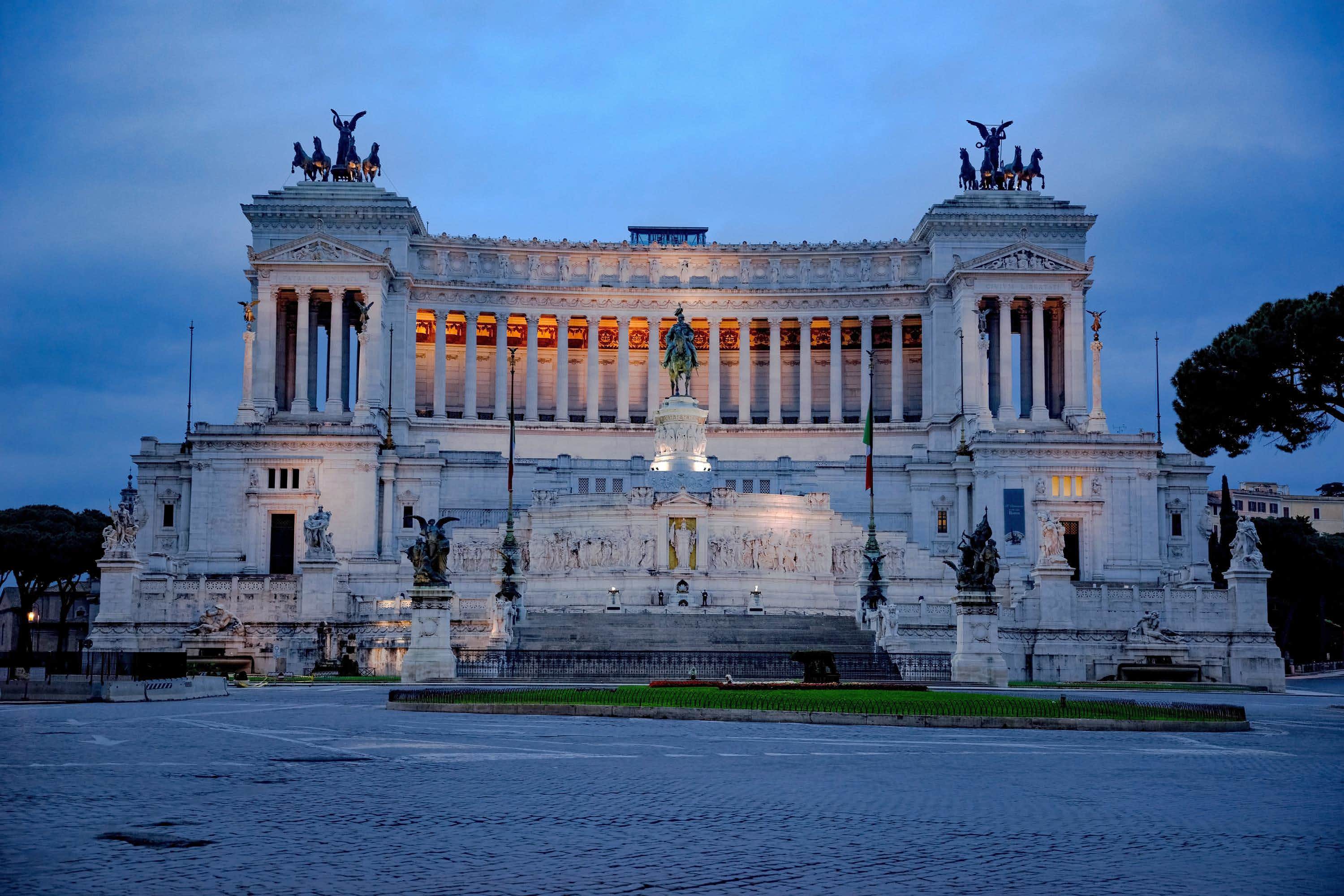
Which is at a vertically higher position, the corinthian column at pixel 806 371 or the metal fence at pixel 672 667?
the corinthian column at pixel 806 371

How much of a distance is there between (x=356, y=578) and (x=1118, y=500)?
43515mm

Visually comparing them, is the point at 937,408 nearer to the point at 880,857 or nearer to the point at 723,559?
the point at 723,559

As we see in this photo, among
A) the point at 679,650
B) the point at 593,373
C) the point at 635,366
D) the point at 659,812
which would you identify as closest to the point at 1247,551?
the point at 679,650

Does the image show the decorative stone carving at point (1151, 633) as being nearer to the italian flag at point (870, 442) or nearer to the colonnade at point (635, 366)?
the italian flag at point (870, 442)

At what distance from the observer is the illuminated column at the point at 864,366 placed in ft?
329

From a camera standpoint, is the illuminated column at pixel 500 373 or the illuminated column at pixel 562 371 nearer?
the illuminated column at pixel 562 371

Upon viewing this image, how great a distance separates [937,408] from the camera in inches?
3969

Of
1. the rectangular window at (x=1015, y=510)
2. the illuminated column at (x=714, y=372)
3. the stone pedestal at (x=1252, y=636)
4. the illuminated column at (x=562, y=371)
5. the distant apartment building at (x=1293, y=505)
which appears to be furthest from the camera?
the distant apartment building at (x=1293, y=505)

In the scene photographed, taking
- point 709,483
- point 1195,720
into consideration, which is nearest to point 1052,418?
point 709,483

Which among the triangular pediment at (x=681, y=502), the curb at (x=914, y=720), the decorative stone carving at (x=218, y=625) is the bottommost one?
the curb at (x=914, y=720)

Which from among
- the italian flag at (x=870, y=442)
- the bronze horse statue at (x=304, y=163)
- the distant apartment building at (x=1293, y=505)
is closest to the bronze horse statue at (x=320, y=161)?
the bronze horse statue at (x=304, y=163)

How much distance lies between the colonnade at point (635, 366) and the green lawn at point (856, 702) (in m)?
61.6

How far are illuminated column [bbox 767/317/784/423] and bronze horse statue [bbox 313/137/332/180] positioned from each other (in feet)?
110

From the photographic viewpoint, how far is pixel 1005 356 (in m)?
98.6
